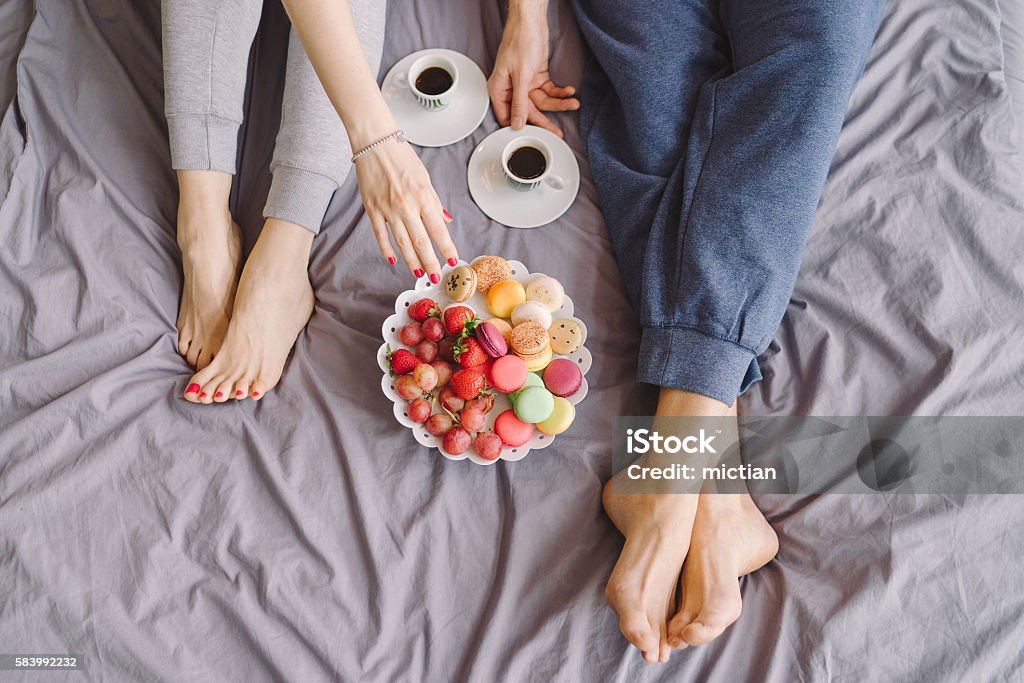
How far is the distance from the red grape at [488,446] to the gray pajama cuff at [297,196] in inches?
15.5

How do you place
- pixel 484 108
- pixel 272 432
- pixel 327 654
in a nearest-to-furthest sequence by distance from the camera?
pixel 327 654 < pixel 272 432 < pixel 484 108

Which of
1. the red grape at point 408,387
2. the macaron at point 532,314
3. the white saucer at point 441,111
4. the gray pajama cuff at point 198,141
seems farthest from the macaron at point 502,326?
the gray pajama cuff at point 198,141

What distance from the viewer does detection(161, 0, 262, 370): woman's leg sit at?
94cm

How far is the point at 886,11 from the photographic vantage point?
1090 mm

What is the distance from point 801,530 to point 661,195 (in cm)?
47

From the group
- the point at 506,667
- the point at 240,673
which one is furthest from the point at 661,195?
the point at 240,673

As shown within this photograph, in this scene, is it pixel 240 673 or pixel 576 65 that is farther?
pixel 576 65

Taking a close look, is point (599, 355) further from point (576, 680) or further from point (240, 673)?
point (240, 673)

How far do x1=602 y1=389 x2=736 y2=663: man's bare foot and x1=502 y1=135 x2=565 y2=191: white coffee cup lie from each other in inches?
13.9

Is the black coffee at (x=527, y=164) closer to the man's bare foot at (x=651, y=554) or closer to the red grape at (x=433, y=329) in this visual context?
the red grape at (x=433, y=329)

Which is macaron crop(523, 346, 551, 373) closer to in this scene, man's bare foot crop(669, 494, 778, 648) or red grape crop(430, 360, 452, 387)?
red grape crop(430, 360, 452, 387)

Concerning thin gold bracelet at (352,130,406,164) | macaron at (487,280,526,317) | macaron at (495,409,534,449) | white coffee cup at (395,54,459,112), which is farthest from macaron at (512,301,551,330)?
white coffee cup at (395,54,459,112)

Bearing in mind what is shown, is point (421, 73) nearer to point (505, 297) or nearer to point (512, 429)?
point (505, 297)

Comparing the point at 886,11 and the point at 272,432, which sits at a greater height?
the point at 886,11
